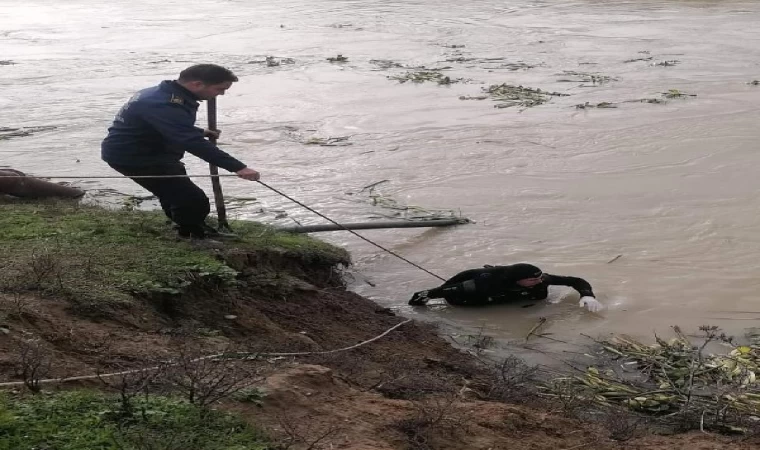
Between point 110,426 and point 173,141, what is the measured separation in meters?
3.22

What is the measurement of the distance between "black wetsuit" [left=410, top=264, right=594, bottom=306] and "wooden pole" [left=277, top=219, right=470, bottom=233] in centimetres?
125

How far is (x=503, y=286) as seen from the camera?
269 inches

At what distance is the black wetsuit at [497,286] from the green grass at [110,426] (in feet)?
11.9

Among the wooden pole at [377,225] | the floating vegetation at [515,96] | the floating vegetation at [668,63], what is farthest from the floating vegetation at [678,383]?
the floating vegetation at [668,63]

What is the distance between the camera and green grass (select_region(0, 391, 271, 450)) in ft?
10.2

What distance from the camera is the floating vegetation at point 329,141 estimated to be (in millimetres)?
12203

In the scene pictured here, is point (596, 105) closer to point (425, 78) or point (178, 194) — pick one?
point (425, 78)

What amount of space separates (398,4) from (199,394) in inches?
1109

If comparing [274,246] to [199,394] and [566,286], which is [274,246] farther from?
[199,394]

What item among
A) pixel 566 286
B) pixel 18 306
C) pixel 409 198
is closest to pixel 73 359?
pixel 18 306

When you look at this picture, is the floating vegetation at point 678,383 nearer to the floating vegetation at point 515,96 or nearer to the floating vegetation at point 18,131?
the floating vegetation at point 515,96

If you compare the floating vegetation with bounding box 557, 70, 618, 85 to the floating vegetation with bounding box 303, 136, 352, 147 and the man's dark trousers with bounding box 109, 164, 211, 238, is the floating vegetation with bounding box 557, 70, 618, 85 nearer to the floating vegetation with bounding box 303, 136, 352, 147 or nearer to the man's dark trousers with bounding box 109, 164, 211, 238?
the floating vegetation with bounding box 303, 136, 352, 147

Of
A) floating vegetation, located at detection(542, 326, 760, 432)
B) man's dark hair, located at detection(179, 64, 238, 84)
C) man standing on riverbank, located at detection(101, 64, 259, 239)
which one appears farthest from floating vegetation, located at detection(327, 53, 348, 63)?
floating vegetation, located at detection(542, 326, 760, 432)

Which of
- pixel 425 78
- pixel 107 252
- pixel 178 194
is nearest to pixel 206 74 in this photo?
pixel 178 194
